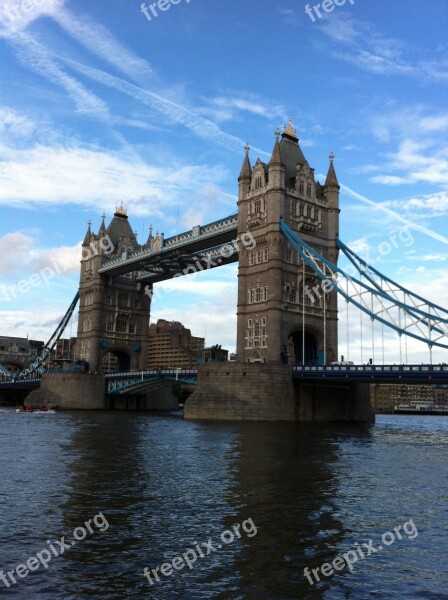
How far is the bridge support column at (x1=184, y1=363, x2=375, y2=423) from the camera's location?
59688mm

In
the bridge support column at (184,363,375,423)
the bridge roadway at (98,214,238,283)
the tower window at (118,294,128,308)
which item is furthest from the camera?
the tower window at (118,294,128,308)

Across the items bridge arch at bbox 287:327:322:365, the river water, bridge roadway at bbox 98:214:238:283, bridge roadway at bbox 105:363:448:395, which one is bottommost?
the river water

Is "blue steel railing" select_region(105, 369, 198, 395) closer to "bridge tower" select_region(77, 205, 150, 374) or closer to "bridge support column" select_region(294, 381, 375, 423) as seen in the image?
"bridge tower" select_region(77, 205, 150, 374)

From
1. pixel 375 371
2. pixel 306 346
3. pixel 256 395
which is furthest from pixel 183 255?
pixel 375 371

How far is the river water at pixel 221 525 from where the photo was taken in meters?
12.1

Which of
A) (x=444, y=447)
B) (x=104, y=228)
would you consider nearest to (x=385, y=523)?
(x=444, y=447)

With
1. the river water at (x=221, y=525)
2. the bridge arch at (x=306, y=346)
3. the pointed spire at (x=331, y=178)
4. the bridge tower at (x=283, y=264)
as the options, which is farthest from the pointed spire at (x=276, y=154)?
the river water at (x=221, y=525)

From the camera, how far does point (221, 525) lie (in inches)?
653

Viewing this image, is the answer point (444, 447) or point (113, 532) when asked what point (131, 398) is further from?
point (113, 532)

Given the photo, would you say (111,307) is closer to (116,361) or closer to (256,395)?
(116,361)

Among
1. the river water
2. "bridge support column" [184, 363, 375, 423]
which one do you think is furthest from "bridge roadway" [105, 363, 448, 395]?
the river water

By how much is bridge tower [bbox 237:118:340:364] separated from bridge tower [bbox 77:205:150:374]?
121 ft

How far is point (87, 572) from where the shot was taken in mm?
12578

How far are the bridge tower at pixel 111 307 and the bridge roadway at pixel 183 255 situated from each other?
2582 mm
